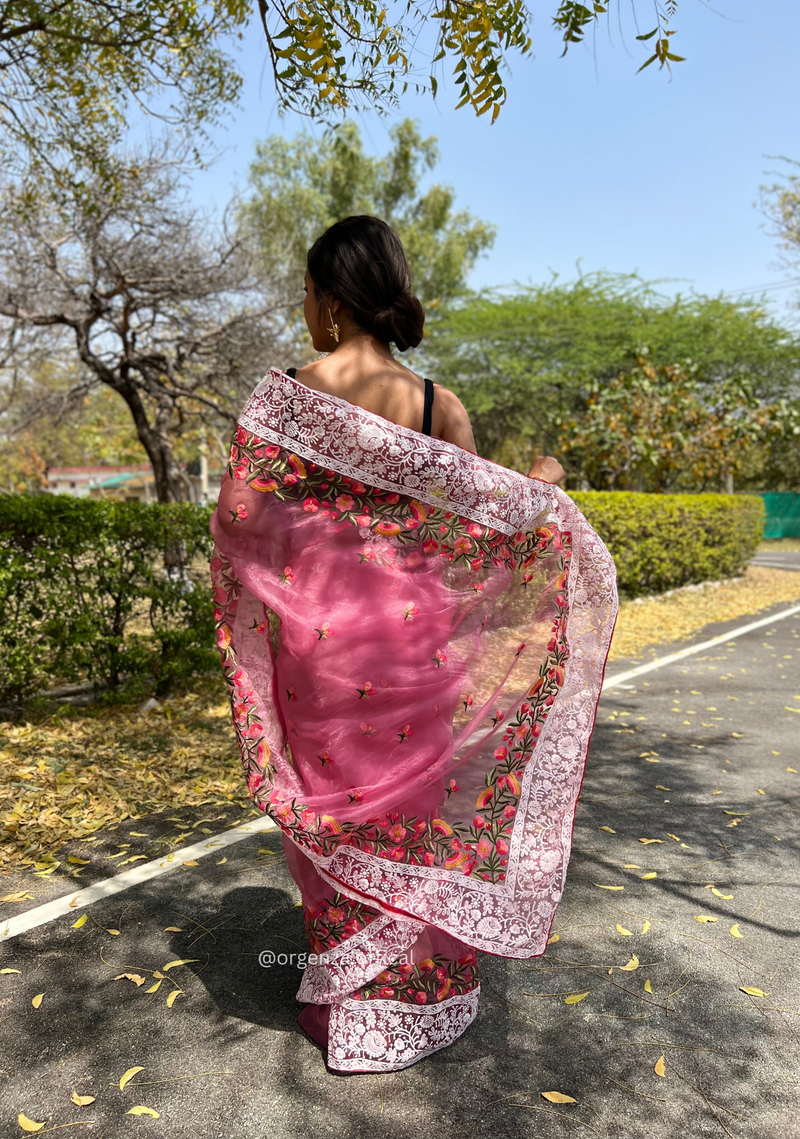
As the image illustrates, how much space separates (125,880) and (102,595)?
248cm

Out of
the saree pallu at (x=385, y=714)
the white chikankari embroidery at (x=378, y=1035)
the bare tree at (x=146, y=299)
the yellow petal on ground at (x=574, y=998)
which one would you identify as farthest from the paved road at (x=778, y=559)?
the white chikankari embroidery at (x=378, y=1035)

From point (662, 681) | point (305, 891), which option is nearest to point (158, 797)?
point (305, 891)

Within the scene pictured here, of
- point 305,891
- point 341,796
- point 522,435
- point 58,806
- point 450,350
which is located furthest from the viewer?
point 522,435

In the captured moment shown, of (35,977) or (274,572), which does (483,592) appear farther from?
(35,977)

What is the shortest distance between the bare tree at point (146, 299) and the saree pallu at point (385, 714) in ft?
23.4

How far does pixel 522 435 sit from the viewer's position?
A: 2827 cm

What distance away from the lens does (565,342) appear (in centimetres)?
2428

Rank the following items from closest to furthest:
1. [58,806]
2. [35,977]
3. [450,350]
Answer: [35,977] < [58,806] < [450,350]

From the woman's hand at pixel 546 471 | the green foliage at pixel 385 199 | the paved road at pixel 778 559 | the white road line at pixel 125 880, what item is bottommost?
the paved road at pixel 778 559

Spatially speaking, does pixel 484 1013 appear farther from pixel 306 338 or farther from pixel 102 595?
pixel 306 338

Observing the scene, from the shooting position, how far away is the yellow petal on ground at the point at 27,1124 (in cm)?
199

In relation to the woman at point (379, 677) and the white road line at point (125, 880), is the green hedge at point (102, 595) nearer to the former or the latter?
the white road line at point (125, 880)

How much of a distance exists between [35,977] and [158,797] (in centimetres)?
163

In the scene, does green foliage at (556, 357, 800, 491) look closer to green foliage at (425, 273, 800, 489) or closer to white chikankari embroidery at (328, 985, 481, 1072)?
green foliage at (425, 273, 800, 489)
